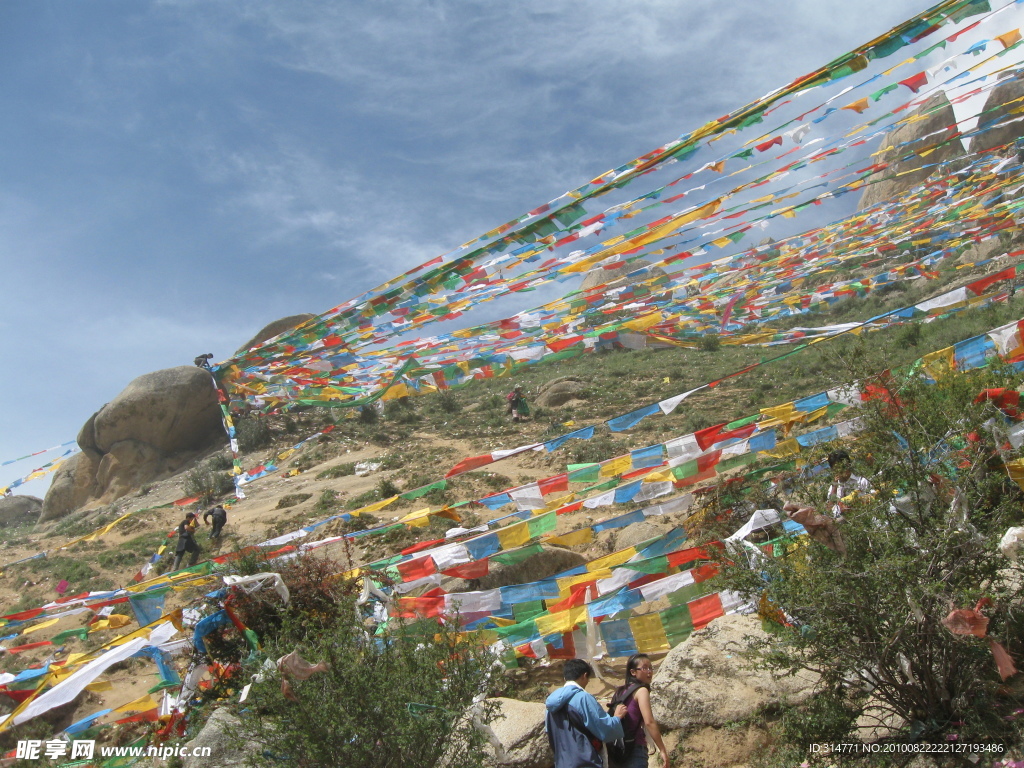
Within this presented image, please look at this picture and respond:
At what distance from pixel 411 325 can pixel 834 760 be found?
285 inches

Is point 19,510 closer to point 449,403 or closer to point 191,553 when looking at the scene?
point 449,403

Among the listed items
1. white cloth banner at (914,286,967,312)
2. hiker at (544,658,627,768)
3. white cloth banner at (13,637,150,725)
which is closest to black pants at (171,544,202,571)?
white cloth banner at (13,637,150,725)

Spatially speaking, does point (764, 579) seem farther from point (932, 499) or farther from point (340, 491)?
point (340, 491)

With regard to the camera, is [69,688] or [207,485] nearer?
[69,688]

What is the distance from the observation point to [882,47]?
238 inches

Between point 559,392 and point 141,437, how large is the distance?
16.7 m

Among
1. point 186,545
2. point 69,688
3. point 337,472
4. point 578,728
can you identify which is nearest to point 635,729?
point 578,728

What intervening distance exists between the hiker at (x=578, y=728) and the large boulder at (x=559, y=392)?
57.7ft

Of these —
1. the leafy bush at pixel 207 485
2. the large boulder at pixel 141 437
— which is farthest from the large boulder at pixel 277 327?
the leafy bush at pixel 207 485

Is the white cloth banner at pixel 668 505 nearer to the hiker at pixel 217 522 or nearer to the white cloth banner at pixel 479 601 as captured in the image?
the white cloth banner at pixel 479 601

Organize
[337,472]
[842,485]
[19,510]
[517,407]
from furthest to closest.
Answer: [19,510], [517,407], [337,472], [842,485]

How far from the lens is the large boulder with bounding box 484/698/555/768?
5.75 meters

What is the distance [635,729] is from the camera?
4297 mm

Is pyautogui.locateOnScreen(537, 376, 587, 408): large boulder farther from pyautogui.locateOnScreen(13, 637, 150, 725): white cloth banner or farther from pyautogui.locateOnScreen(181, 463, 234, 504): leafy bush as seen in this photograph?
pyautogui.locateOnScreen(13, 637, 150, 725): white cloth banner
